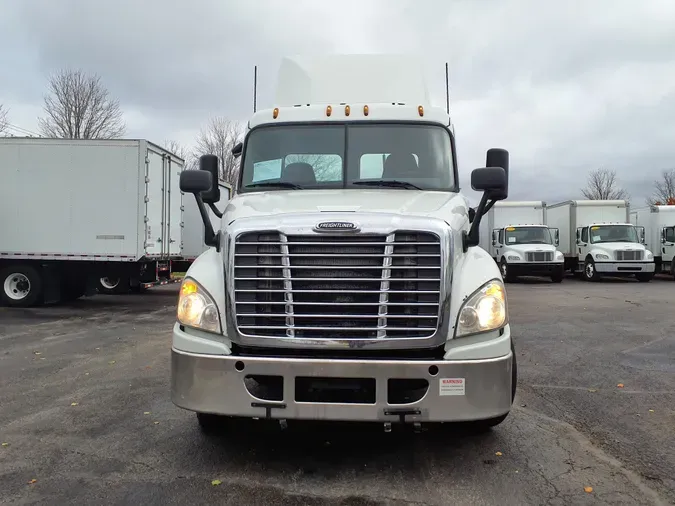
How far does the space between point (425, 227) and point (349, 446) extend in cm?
179

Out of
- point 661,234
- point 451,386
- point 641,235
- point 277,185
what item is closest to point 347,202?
point 277,185

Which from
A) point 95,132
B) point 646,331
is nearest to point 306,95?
point 646,331

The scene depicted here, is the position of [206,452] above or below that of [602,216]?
below

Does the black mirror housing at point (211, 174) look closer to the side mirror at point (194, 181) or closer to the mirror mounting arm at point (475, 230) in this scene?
the side mirror at point (194, 181)

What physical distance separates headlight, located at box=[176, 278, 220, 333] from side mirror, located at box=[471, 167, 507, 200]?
84.6 inches

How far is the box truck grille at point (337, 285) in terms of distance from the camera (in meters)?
3.43

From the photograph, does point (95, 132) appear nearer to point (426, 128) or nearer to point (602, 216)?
point (602, 216)

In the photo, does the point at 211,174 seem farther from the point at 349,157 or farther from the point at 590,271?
the point at 590,271

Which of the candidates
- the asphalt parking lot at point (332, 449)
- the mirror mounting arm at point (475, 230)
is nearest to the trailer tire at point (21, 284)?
the asphalt parking lot at point (332, 449)

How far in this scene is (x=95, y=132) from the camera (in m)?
33.5

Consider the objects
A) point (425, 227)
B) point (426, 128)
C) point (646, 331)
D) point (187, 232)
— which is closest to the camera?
point (425, 227)

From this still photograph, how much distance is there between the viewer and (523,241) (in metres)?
21.4

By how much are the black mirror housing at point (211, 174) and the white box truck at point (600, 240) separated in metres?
19.7

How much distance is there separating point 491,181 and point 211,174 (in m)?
2.34
